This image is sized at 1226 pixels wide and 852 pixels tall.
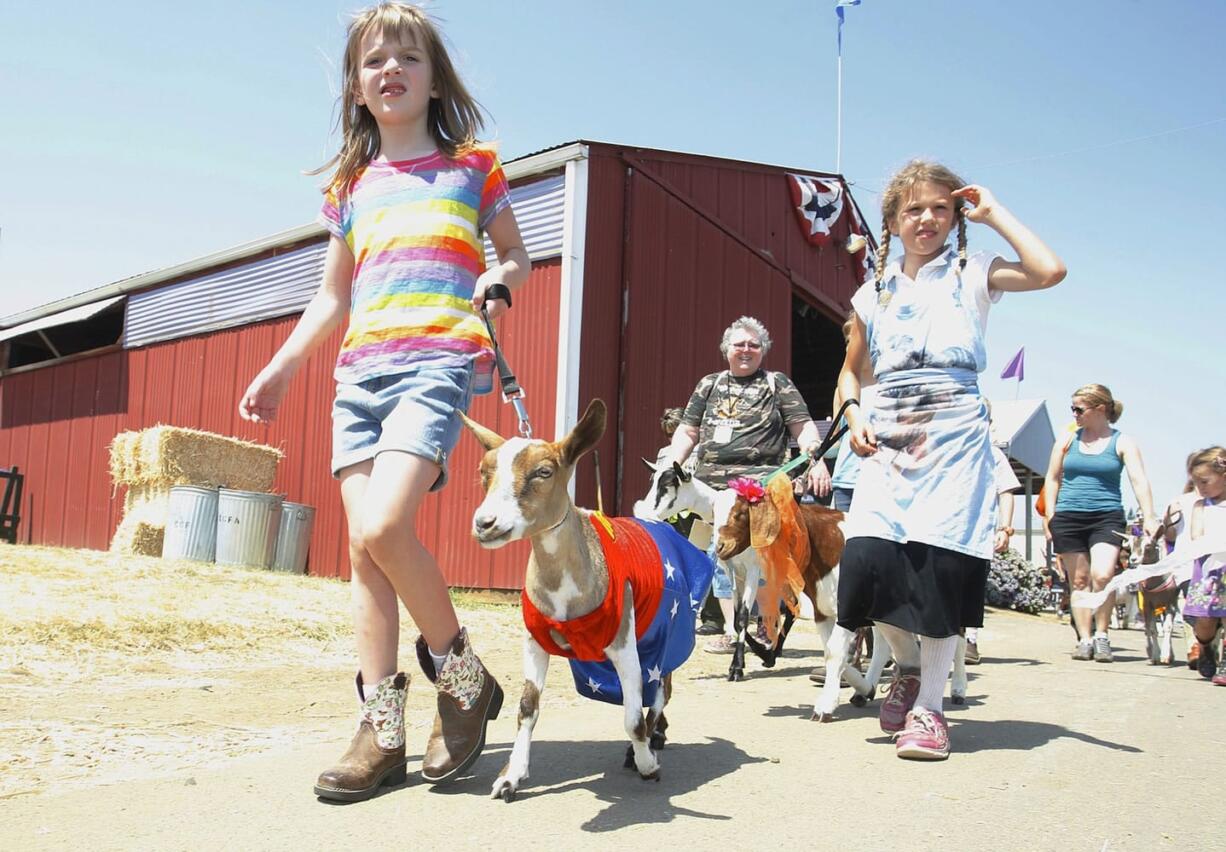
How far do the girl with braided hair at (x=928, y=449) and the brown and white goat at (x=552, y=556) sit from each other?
3.71 feet

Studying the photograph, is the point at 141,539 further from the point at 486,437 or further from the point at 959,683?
the point at 486,437

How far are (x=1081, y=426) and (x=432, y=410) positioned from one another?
6.11 meters

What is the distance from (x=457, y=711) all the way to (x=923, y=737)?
5.37ft

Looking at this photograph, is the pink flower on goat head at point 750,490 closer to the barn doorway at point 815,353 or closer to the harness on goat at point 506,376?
the harness on goat at point 506,376

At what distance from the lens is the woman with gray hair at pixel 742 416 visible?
6.18 m

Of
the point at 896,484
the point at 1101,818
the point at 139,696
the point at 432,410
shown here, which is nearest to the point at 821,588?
the point at 896,484

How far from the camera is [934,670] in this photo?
3637mm

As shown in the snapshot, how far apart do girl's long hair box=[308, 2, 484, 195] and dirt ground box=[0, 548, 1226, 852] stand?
78.4 inches

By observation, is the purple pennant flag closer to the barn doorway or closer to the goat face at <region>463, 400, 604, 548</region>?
the barn doorway

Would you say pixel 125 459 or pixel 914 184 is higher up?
pixel 914 184

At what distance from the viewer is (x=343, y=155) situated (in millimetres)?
3414

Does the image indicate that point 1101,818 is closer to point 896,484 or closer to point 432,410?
point 896,484

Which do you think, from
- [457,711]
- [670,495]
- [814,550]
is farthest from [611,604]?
[670,495]

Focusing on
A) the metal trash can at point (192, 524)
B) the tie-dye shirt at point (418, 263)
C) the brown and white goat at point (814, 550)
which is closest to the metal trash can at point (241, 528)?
the metal trash can at point (192, 524)
